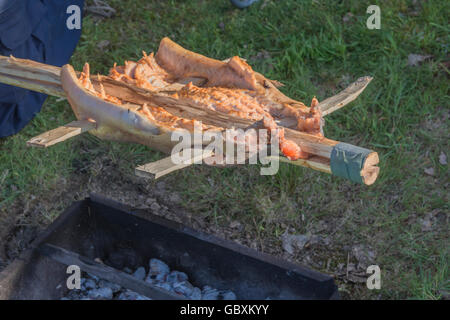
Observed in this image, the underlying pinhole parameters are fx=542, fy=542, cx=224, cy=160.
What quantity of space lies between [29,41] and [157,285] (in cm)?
235

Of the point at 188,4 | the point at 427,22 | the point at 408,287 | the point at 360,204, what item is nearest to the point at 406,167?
the point at 360,204

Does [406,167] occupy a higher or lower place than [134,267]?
higher

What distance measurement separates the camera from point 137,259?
3.87m

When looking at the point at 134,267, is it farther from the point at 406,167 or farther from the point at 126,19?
the point at 126,19

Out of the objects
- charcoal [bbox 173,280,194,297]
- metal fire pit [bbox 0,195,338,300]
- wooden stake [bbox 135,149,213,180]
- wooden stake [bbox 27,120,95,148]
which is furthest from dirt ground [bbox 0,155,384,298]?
wooden stake [bbox 135,149,213,180]

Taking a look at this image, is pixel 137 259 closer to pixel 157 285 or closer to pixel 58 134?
pixel 157 285

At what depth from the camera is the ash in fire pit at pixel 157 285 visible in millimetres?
3627

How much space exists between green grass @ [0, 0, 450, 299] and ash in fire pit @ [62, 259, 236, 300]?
0.78m

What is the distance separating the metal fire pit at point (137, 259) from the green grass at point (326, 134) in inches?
30.1

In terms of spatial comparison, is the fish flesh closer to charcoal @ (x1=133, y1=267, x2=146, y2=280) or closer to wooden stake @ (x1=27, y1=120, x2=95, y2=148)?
wooden stake @ (x1=27, y1=120, x2=95, y2=148)

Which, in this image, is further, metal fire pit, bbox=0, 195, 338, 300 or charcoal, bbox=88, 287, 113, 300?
charcoal, bbox=88, 287, 113, 300

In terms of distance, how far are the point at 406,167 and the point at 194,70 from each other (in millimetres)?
2030

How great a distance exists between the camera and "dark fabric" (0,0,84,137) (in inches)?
167

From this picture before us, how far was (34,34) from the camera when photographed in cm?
455
